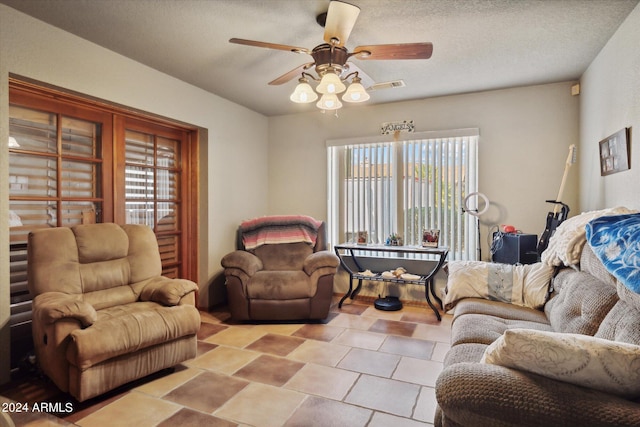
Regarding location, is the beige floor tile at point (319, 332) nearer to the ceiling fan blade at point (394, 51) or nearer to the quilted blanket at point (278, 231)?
the quilted blanket at point (278, 231)

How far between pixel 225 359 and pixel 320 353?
29.5 inches

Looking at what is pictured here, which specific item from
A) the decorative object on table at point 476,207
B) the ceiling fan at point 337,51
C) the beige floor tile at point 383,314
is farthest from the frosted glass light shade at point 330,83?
the beige floor tile at point 383,314

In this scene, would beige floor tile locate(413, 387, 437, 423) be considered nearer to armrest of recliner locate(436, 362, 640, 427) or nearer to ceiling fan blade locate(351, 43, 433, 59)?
armrest of recliner locate(436, 362, 640, 427)

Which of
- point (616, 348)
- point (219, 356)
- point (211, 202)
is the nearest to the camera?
point (616, 348)

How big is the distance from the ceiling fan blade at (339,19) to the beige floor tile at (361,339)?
2.34 metres

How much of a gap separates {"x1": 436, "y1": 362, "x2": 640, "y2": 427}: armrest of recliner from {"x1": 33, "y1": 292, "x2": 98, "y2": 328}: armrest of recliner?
204 cm

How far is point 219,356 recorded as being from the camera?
2.73 metres

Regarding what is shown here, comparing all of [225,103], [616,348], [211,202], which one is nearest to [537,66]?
[616,348]

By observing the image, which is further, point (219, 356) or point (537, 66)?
point (537, 66)

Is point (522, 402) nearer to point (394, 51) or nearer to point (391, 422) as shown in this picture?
point (391, 422)

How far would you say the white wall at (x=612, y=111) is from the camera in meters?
2.21

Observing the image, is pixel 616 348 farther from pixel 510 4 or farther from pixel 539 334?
pixel 510 4

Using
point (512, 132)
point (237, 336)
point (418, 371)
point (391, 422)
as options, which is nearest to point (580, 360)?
point (391, 422)

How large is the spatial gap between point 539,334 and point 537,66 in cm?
296
